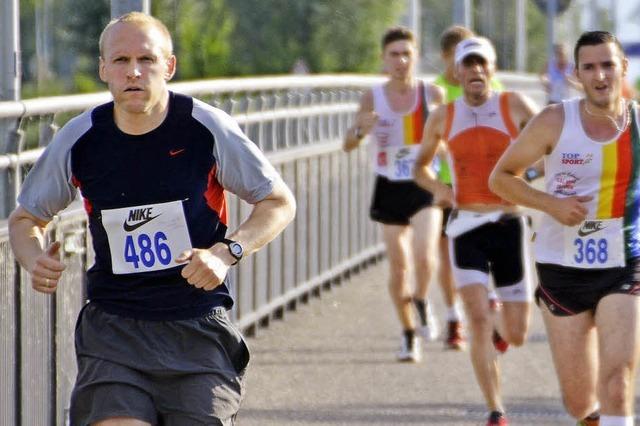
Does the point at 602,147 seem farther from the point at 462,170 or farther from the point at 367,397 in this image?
the point at 367,397

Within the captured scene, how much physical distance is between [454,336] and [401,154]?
127 cm

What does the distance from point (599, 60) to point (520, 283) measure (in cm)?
277

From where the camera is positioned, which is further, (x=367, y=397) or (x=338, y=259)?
(x=338, y=259)

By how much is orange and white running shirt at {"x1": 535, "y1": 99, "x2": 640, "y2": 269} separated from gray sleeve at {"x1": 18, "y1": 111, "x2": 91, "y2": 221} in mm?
2538

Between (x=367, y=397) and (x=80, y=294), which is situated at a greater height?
(x=80, y=294)

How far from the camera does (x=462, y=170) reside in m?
9.82

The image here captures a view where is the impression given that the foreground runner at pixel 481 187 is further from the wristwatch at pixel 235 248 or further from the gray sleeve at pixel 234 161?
the wristwatch at pixel 235 248

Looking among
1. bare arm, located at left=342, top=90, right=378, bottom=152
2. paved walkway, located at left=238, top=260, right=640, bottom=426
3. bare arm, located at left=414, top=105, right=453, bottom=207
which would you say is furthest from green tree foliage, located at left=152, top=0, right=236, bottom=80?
bare arm, located at left=414, top=105, right=453, bottom=207

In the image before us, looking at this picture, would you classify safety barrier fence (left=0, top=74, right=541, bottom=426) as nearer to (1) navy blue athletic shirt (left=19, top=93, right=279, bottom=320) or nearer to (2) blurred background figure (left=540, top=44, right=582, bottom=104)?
(1) navy blue athletic shirt (left=19, top=93, right=279, bottom=320)

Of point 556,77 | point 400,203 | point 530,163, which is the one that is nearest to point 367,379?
point 400,203

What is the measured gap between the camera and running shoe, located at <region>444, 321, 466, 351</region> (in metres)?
12.2

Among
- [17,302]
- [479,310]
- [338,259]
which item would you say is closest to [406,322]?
[479,310]

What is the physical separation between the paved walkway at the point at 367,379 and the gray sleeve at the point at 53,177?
13.0 ft

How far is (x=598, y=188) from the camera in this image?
7.42 meters
